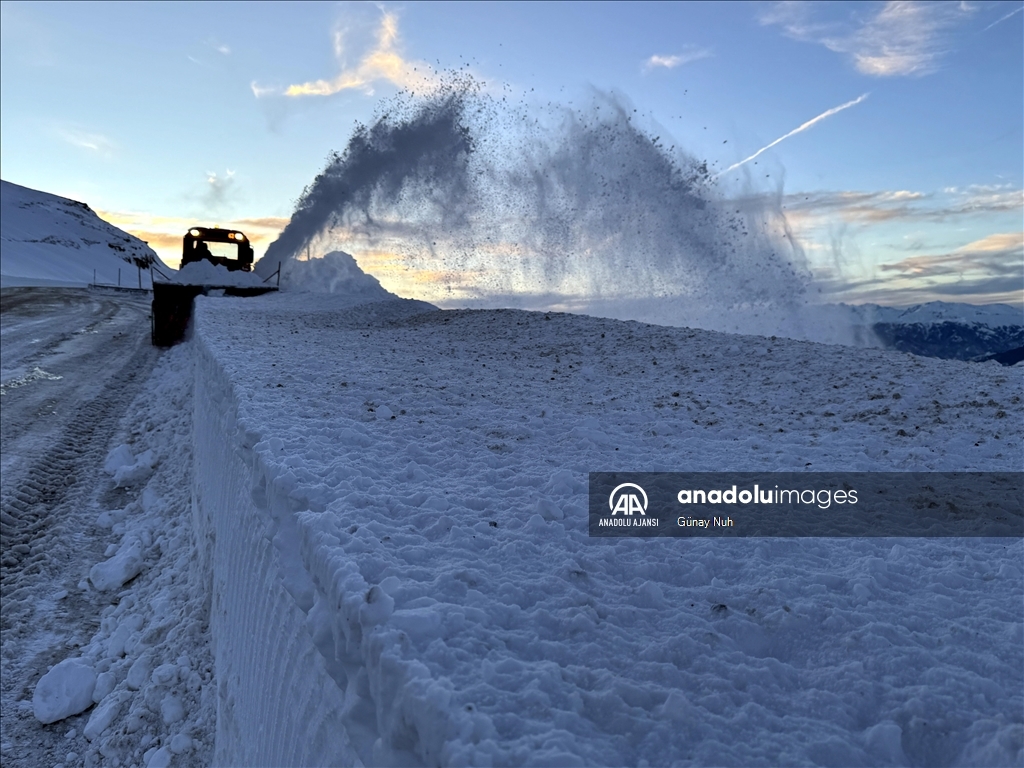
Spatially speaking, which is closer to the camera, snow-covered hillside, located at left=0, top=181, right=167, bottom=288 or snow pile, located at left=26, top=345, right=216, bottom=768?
snow pile, located at left=26, top=345, right=216, bottom=768

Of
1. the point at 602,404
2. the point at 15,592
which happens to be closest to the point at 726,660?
the point at 602,404

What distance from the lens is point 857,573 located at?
8.80 ft

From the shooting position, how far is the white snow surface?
67.4 inches

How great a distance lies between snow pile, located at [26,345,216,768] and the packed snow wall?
0.26 m

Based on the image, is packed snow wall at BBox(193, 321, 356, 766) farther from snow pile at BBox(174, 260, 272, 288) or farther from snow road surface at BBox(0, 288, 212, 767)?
snow pile at BBox(174, 260, 272, 288)

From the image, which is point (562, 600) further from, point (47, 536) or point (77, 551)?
point (47, 536)

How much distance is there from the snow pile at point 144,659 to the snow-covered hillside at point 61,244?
209ft

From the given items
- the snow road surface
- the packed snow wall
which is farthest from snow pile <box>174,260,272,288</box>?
the packed snow wall

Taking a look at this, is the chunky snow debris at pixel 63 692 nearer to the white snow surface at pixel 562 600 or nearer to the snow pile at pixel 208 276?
the white snow surface at pixel 562 600

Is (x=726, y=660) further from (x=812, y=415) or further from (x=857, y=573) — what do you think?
(x=812, y=415)

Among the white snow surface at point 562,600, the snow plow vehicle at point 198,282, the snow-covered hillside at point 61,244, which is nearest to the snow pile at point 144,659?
the white snow surface at point 562,600

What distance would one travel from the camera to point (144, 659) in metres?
4.31

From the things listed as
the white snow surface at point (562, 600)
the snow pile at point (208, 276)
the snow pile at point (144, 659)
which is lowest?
the snow pile at point (144, 659)

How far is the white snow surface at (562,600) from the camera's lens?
1.71 metres
